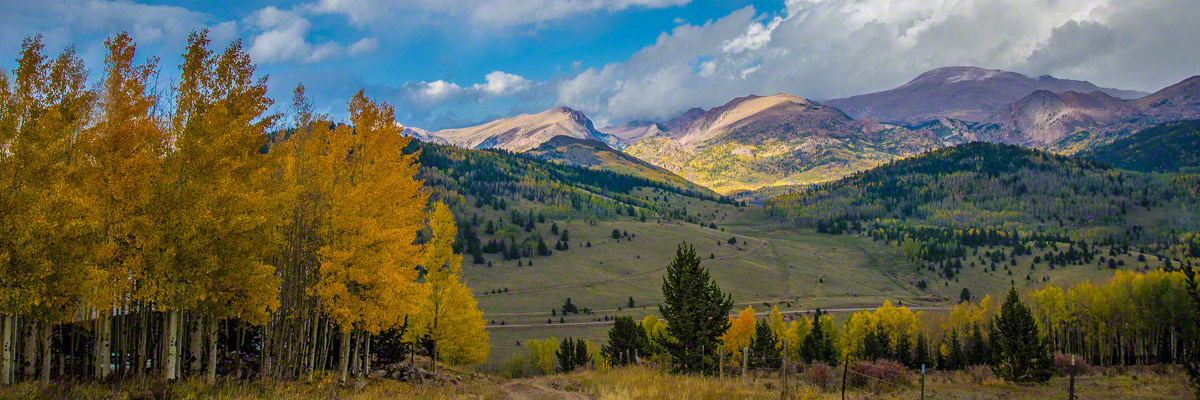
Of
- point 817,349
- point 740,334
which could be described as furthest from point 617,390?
point 817,349

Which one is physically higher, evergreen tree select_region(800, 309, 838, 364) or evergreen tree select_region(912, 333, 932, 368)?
evergreen tree select_region(800, 309, 838, 364)

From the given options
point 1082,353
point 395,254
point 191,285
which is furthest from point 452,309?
point 1082,353

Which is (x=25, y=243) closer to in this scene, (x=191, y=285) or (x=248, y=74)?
(x=191, y=285)

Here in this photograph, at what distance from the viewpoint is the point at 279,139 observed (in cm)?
1870

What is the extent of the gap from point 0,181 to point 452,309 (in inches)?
979

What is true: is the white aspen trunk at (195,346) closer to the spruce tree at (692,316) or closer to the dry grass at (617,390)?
the dry grass at (617,390)

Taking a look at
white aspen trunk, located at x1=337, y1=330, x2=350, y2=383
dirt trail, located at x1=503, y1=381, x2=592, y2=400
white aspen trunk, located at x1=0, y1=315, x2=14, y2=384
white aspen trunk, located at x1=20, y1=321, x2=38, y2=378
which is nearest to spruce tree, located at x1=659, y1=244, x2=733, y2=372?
dirt trail, located at x1=503, y1=381, x2=592, y2=400

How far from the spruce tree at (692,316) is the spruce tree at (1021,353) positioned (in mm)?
19898

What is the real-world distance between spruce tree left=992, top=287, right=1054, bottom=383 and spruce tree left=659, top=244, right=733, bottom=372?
65.3ft

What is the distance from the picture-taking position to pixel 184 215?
14.0m

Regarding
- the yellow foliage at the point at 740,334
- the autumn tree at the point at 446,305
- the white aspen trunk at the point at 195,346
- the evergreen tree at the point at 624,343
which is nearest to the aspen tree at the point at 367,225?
the white aspen trunk at the point at 195,346

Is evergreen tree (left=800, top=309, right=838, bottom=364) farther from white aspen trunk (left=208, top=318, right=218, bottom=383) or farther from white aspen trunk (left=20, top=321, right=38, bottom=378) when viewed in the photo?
white aspen trunk (left=20, top=321, right=38, bottom=378)

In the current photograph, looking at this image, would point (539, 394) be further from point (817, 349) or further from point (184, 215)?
point (817, 349)

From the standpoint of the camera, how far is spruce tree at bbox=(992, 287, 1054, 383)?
1510 inches
